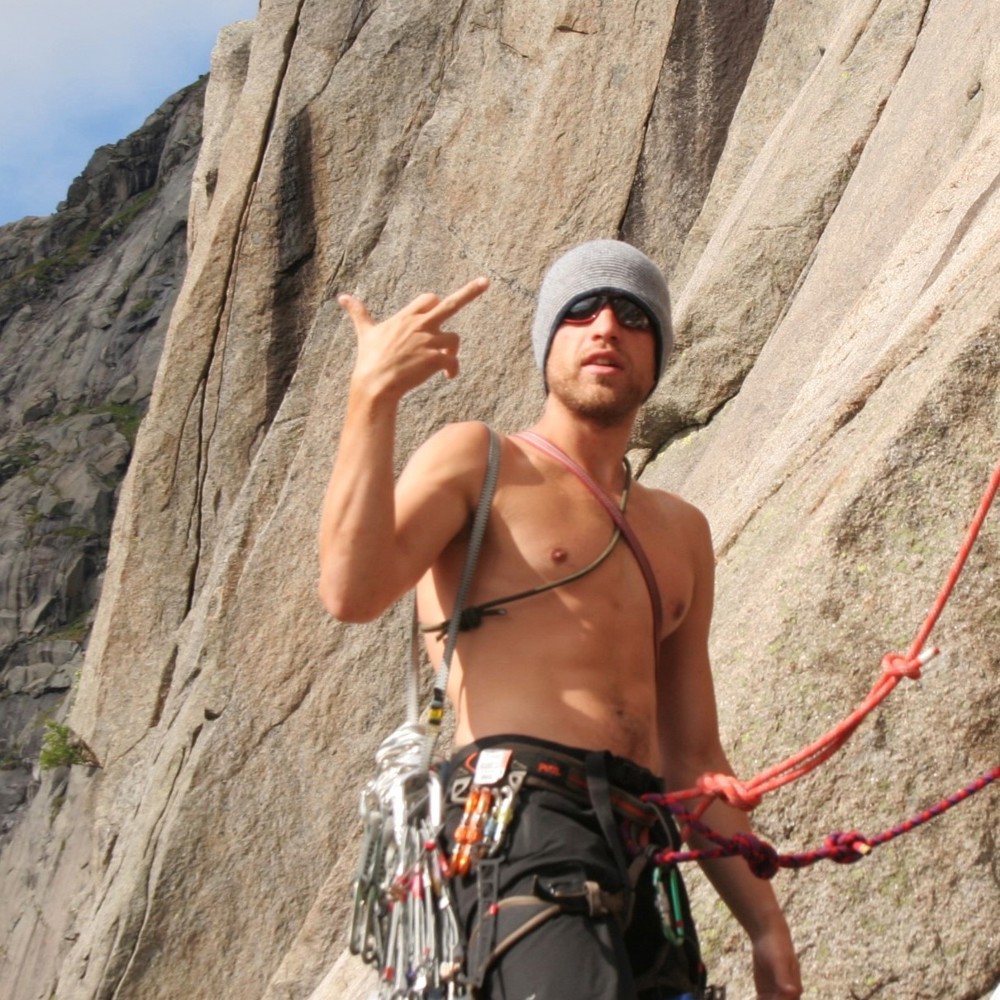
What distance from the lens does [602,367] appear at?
125 inches

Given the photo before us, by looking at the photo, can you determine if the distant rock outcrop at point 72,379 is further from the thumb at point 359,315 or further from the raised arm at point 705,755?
the thumb at point 359,315

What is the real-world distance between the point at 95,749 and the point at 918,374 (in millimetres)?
9965

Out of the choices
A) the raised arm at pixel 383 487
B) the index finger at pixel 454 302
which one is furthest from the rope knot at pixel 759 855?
the index finger at pixel 454 302

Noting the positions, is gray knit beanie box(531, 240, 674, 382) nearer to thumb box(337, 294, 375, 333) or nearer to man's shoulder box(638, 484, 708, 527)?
man's shoulder box(638, 484, 708, 527)

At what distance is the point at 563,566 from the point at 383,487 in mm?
536

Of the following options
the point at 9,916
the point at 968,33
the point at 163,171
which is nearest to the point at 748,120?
the point at 968,33

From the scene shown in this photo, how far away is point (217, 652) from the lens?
34.7 ft

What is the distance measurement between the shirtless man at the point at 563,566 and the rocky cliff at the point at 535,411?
1026 mm

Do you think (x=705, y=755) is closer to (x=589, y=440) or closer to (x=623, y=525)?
(x=623, y=525)

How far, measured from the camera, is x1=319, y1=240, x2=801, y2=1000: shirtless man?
2.67 metres

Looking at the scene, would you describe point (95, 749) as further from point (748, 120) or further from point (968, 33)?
point (968, 33)

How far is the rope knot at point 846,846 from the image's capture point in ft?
10.2

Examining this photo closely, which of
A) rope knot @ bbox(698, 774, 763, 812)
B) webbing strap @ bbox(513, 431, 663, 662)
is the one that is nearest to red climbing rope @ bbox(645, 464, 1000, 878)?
rope knot @ bbox(698, 774, 763, 812)

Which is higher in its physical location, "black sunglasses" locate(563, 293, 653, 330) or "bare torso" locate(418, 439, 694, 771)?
"black sunglasses" locate(563, 293, 653, 330)
